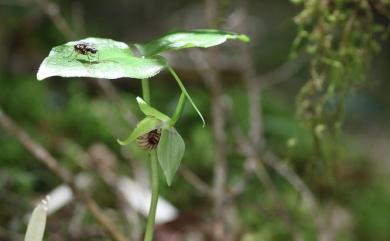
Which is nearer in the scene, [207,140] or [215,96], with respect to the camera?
[215,96]

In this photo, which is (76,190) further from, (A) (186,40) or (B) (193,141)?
(B) (193,141)

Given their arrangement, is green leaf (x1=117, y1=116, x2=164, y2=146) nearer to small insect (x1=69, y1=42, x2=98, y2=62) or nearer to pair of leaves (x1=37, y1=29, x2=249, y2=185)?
pair of leaves (x1=37, y1=29, x2=249, y2=185)

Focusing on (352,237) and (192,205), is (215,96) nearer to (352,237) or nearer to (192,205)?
(192,205)

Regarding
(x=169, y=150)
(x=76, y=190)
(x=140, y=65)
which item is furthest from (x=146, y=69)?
(x=76, y=190)

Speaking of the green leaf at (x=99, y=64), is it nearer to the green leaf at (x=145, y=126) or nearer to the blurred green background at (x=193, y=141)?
the green leaf at (x=145, y=126)

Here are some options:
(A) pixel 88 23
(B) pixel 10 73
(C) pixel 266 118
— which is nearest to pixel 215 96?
(C) pixel 266 118

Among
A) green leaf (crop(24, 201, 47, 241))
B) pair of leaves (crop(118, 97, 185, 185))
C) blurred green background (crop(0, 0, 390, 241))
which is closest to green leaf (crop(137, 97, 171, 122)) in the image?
pair of leaves (crop(118, 97, 185, 185))
